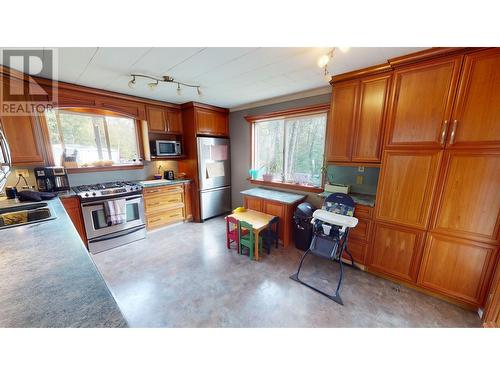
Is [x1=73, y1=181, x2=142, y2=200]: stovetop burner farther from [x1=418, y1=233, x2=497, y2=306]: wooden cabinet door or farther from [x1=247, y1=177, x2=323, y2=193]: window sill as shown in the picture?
[x1=418, y1=233, x2=497, y2=306]: wooden cabinet door

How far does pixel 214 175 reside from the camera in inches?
156

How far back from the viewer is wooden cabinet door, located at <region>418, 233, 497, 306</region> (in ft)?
5.37

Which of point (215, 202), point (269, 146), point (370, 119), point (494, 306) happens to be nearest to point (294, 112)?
point (269, 146)

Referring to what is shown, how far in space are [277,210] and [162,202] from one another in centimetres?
213

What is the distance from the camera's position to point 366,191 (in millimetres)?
2572

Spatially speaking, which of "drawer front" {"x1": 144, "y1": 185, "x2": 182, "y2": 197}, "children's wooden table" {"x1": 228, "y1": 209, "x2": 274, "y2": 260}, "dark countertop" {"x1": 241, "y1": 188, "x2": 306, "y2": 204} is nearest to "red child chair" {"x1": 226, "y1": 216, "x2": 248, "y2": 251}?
"children's wooden table" {"x1": 228, "y1": 209, "x2": 274, "y2": 260}

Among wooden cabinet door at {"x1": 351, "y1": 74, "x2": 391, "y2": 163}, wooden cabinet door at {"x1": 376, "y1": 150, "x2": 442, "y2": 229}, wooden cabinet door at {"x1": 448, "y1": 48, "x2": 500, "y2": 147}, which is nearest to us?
wooden cabinet door at {"x1": 448, "y1": 48, "x2": 500, "y2": 147}

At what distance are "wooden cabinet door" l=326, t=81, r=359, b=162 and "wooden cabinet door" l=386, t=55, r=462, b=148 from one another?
427mm

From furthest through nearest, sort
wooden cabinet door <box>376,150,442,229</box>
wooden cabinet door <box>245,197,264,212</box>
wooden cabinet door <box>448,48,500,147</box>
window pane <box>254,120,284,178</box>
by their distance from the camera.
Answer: window pane <box>254,120,284,178</box> → wooden cabinet door <box>245,197,264,212</box> → wooden cabinet door <box>376,150,442,229</box> → wooden cabinet door <box>448,48,500,147</box>

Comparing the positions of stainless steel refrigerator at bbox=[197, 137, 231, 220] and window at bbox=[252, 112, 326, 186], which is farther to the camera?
stainless steel refrigerator at bbox=[197, 137, 231, 220]

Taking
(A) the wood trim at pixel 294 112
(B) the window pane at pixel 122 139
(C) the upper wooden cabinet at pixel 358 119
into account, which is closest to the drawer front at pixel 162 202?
(B) the window pane at pixel 122 139
